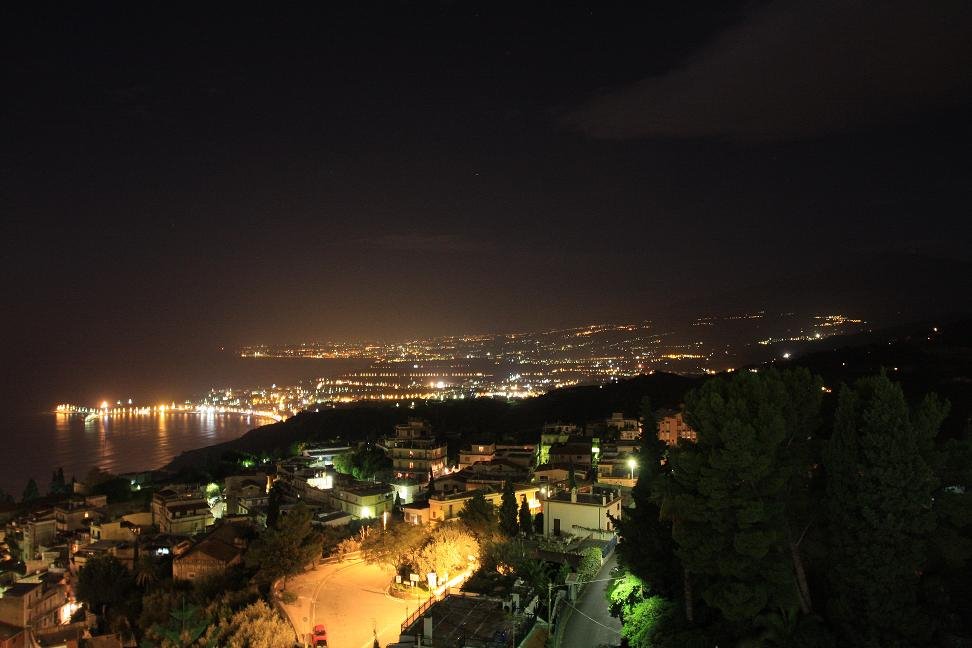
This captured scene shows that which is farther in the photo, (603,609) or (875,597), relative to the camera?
(603,609)

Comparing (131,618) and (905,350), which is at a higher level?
(905,350)

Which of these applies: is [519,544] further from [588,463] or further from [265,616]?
[588,463]

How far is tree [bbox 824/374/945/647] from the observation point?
624 centimetres

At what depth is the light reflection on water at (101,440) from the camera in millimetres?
41219

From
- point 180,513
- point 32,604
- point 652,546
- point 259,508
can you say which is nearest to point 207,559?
point 32,604

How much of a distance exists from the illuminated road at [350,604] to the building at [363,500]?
401 centimetres

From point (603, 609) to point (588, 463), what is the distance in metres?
10.7

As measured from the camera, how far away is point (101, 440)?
2124 inches

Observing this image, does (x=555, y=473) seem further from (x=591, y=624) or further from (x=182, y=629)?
(x=182, y=629)

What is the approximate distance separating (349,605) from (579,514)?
453 cm

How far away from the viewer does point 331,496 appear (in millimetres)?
18844

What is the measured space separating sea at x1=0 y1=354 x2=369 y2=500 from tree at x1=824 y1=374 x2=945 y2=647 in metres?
37.2

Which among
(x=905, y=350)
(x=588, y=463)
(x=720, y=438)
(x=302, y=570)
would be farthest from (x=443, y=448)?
(x=905, y=350)

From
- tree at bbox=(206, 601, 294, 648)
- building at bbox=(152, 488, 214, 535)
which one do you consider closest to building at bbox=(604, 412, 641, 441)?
building at bbox=(152, 488, 214, 535)
